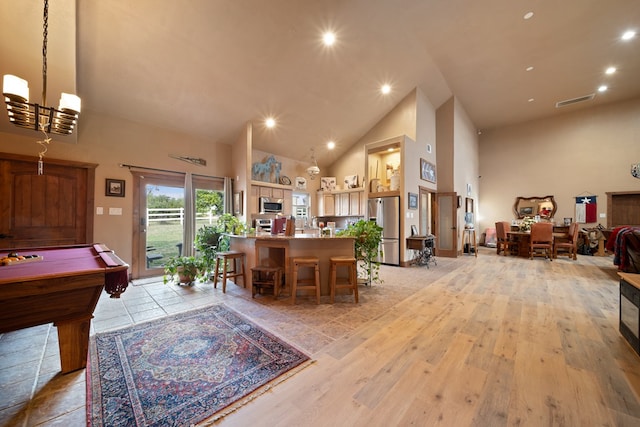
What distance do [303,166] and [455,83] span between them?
16.3ft

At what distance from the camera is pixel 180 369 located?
181 centimetres

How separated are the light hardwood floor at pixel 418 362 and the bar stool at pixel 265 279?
20cm

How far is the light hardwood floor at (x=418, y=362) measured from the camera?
139cm

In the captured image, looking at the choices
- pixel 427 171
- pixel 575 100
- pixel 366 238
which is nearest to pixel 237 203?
pixel 366 238

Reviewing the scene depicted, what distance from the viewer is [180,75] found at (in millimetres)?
4055

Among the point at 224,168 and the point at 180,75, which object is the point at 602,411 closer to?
the point at 180,75

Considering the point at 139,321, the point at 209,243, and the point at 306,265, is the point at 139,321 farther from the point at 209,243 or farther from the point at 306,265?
the point at 209,243

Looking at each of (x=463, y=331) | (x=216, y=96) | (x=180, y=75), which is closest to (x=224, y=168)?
(x=216, y=96)

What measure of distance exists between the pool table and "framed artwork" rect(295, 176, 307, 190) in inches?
223

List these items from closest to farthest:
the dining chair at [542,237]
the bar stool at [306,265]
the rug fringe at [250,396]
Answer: the rug fringe at [250,396] < the bar stool at [306,265] < the dining chair at [542,237]

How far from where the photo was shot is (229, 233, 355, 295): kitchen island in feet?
11.4

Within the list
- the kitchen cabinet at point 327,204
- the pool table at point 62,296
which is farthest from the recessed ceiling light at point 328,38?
the pool table at point 62,296

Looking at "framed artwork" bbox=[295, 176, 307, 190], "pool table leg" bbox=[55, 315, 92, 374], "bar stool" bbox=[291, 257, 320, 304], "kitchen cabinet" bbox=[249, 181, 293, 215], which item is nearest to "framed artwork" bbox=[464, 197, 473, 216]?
"framed artwork" bbox=[295, 176, 307, 190]

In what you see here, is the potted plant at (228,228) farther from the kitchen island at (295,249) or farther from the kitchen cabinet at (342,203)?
the kitchen cabinet at (342,203)
